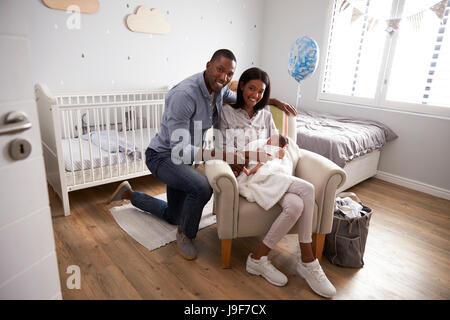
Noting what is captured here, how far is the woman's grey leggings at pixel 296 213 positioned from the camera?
4.96 feet

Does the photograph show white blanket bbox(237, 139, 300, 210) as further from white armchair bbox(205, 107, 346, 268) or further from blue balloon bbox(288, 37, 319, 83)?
blue balloon bbox(288, 37, 319, 83)

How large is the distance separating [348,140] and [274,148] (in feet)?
3.68

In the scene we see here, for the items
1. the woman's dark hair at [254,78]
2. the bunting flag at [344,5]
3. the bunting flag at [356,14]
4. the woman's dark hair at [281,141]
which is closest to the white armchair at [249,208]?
the woman's dark hair at [281,141]

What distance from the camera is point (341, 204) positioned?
6.06 ft

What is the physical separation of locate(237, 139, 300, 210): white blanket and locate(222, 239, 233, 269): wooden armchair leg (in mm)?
269

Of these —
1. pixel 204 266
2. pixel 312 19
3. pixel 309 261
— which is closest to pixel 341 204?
pixel 309 261

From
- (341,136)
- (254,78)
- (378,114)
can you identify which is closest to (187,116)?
(254,78)

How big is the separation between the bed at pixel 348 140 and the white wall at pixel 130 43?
1.55 metres

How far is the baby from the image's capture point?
1670 millimetres

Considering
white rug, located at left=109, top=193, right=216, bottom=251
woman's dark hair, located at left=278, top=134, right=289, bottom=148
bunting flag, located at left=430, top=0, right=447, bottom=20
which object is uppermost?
bunting flag, located at left=430, top=0, right=447, bottom=20

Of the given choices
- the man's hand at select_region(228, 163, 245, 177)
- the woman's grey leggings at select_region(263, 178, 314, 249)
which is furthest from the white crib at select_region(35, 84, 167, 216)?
the woman's grey leggings at select_region(263, 178, 314, 249)

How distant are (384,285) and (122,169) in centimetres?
200

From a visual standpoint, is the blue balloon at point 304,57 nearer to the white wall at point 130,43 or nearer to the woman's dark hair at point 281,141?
the woman's dark hair at point 281,141

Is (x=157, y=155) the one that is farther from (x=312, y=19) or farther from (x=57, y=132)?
(x=312, y=19)
